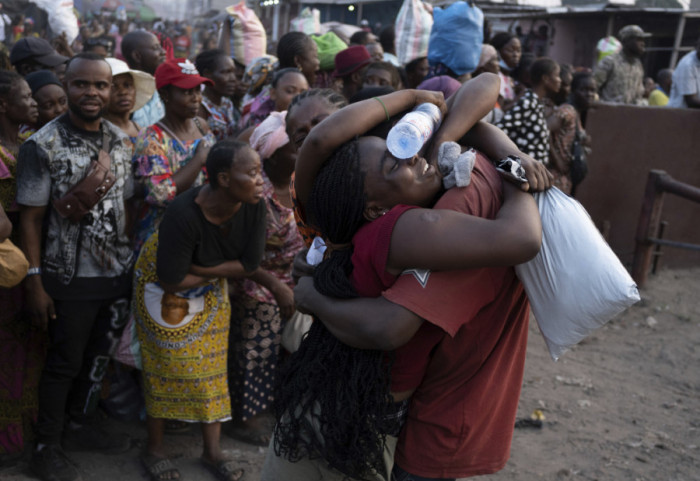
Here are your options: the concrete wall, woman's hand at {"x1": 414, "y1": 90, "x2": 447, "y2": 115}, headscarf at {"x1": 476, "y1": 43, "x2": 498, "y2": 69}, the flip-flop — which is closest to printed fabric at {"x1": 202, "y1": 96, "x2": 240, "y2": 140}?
the flip-flop

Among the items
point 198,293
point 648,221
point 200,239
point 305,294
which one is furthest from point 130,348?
point 648,221

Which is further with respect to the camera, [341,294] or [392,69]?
[392,69]

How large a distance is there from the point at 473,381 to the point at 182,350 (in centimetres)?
197

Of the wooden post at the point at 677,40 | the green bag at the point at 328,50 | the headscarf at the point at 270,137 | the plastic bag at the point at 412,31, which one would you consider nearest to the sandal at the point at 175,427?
the headscarf at the point at 270,137

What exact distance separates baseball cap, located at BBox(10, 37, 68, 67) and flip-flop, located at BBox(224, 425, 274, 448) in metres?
2.95

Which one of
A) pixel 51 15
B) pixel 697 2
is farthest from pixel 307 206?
pixel 697 2

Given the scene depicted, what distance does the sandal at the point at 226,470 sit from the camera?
343 centimetres

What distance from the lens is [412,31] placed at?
7.77m

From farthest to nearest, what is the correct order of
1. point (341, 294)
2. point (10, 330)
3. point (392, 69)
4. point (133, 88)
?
point (392, 69) → point (133, 88) → point (10, 330) → point (341, 294)

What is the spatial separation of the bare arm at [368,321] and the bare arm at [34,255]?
2050 millimetres

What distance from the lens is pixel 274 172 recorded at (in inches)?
147

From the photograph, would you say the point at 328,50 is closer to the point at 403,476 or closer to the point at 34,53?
the point at 34,53

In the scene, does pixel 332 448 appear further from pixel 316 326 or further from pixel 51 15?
pixel 51 15

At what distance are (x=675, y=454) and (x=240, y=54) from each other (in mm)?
5235
